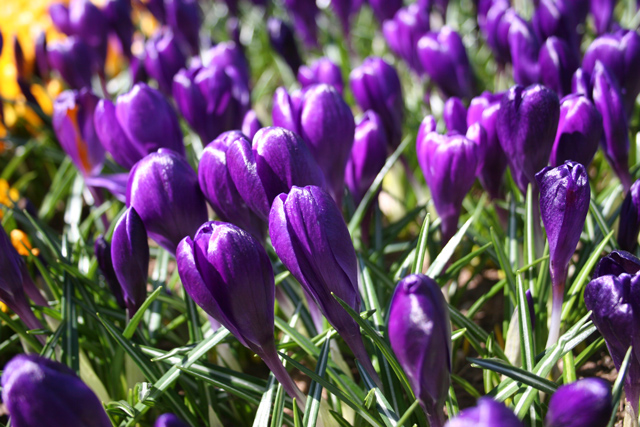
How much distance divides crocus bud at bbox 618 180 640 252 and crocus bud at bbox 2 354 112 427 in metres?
1.08

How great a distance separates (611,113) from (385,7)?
1.78 metres

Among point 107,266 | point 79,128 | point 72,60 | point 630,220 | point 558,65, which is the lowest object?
point 630,220

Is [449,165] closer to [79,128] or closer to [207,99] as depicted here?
[207,99]

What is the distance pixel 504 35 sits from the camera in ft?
6.98

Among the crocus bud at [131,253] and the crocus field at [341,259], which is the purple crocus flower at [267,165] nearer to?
the crocus field at [341,259]

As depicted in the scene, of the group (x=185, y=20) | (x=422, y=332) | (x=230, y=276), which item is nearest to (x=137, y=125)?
(x=230, y=276)

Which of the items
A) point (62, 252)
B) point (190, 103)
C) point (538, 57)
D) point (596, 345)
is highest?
point (190, 103)

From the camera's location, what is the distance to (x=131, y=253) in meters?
1.20

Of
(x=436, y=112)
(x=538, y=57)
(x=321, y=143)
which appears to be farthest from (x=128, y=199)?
(x=436, y=112)

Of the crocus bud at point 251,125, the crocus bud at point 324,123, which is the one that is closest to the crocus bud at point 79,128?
the crocus bud at point 251,125

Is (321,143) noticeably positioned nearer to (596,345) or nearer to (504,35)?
(596,345)

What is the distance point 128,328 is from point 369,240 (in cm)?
76

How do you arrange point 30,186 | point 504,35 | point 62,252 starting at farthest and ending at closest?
point 30,186 → point 504,35 → point 62,252

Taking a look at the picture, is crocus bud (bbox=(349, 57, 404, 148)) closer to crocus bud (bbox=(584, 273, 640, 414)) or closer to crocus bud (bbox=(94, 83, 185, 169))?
crocus bud (bbox=(94, 83, 185, 169))
